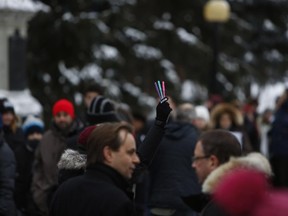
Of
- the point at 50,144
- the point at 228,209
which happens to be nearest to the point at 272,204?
the point at 228,209

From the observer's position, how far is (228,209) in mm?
2529

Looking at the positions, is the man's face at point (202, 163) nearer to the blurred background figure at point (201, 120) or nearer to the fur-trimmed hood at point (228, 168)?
the fur-trimmed hood at point (228, 168)

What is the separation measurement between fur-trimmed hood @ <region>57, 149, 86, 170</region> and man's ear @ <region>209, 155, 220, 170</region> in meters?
0.77

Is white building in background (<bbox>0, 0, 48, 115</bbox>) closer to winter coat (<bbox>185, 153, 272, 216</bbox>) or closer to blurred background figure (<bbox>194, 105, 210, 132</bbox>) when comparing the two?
blurred background figure (<bbox>194, 105, 210, 132</bbox>)

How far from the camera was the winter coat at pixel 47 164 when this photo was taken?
8.23 meters

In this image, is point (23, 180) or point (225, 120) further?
point (225, 120)

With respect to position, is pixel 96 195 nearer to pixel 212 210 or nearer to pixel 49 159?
pixel 212 210

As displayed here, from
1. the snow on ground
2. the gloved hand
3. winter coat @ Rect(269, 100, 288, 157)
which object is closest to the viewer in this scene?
the gloved hand

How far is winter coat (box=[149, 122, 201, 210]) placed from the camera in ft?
25.3

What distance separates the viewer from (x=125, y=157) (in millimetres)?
4637

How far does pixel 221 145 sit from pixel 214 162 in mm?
111

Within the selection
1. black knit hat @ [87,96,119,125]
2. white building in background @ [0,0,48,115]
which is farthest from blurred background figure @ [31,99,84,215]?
white building in background @ [0,0,48,115]

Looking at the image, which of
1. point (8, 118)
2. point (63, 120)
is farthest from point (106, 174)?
point (8, 118)

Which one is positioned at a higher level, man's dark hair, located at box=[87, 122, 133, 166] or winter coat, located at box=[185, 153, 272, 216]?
man's dark hair, located at box=[87, 122, 133, 166]
